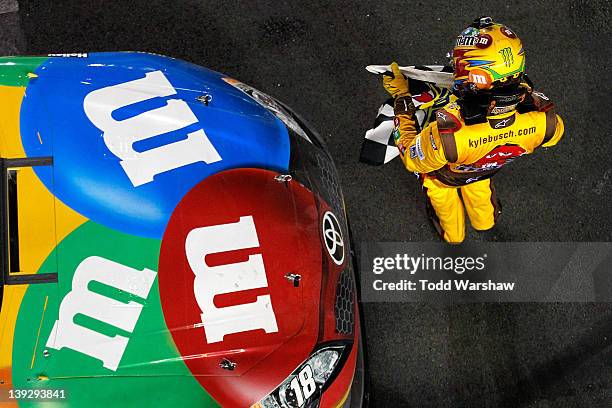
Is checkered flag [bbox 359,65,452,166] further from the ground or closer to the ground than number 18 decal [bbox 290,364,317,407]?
further from the ground

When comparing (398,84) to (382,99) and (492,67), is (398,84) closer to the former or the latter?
(382,99)

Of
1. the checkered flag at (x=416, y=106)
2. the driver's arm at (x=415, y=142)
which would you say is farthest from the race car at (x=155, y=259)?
the checkered flag at (x=416, y=106)

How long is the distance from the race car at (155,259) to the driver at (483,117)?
0.68m

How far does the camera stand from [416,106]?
378cm

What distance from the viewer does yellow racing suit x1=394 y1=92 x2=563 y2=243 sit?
10.4 feet

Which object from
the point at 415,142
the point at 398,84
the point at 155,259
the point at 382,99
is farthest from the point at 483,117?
the point at 155,259

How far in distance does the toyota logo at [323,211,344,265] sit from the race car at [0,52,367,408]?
0.4 inches

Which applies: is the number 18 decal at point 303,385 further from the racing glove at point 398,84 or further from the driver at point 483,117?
the racing glove at point 398,84

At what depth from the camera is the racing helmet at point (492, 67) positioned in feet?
9.95

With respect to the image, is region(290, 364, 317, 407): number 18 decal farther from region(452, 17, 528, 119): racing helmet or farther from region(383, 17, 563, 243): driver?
region(452, 17, 528, 119): racing helmet

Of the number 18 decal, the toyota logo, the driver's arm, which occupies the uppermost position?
the driver's arm

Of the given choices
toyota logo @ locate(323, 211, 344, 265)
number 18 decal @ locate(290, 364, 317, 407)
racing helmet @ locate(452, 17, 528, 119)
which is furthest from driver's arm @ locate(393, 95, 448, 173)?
number 18 decal @ locate(290, 364, 317, 407)

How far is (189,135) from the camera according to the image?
9.78 ft

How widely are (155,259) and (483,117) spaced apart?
1.60m
